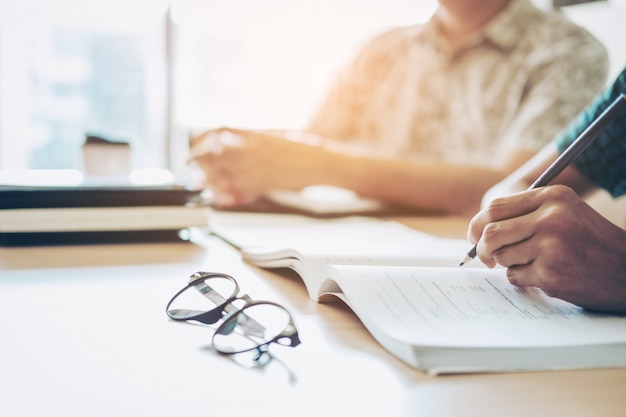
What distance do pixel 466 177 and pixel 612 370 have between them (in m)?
0.87

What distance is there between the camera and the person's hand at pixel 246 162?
42.6 inches

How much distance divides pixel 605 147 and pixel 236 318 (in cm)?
77


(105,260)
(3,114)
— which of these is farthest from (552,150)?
(3,114)

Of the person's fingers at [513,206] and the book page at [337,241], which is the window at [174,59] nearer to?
the book page at [337,241]

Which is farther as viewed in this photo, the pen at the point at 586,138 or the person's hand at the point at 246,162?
the person's hand at the point at 246,162

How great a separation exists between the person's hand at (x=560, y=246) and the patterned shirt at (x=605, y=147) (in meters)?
0.47

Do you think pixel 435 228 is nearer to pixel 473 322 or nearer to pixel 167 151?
pixel 473 322

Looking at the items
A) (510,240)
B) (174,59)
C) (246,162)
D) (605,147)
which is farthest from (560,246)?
(174,59)

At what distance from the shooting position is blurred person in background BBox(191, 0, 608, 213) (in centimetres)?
114

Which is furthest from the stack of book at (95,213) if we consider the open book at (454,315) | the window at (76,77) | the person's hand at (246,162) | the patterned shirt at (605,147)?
the window at (76,77)

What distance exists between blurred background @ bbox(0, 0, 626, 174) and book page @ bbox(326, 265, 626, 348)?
221cm

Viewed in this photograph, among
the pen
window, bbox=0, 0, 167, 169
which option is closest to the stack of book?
the pen

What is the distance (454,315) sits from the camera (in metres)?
0.39

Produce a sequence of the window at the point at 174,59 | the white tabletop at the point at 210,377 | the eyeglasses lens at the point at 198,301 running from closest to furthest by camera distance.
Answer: the white tabletop at the point at 210,377 → the eyeglasses lens at the point at 198,301 → the window at the point at 174,59
